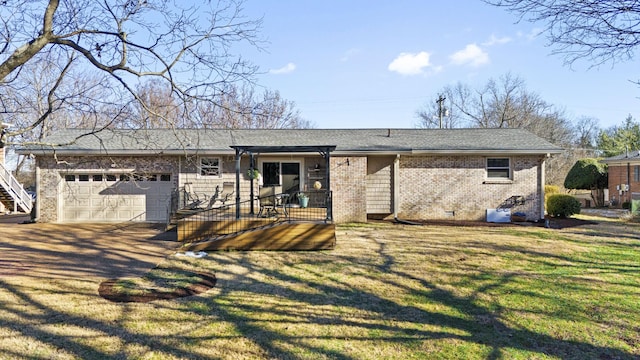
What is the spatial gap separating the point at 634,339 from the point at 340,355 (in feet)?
11.4

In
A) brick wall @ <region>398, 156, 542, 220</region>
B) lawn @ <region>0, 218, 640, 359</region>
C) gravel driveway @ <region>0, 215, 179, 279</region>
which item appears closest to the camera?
lawn @ <region>0, 218, 640, 359</region>

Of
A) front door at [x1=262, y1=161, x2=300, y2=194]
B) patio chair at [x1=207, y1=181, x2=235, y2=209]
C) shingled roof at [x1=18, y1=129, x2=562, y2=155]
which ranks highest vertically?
shingled roof at [x1=18, y1=129, x2=562, y2=155]

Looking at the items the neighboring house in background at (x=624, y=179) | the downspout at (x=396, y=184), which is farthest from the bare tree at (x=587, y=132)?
the downspout at (x=396, y=184)

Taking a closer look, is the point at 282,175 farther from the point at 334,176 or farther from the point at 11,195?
the point at 11,195

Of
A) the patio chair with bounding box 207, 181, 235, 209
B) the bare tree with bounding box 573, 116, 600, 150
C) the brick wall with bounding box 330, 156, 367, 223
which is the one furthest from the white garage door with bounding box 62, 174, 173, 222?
the bare tree with bounding box 573, 116, 600, 150

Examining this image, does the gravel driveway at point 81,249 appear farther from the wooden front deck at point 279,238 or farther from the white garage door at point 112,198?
the wooden front deck at point 279,238

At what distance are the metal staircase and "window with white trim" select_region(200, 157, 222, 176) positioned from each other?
12.4 meters

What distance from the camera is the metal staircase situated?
19.3 m

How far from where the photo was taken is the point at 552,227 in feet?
41.9

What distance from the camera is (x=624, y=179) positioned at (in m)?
22.1

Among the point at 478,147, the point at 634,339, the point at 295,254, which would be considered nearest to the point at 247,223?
the point at 295,254

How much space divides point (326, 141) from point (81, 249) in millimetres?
9205

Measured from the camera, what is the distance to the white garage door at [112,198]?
1356 cm

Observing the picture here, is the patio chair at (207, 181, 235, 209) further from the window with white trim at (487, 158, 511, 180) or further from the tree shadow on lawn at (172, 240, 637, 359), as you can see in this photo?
the window with white trim at (487, 158, 511, 180)
